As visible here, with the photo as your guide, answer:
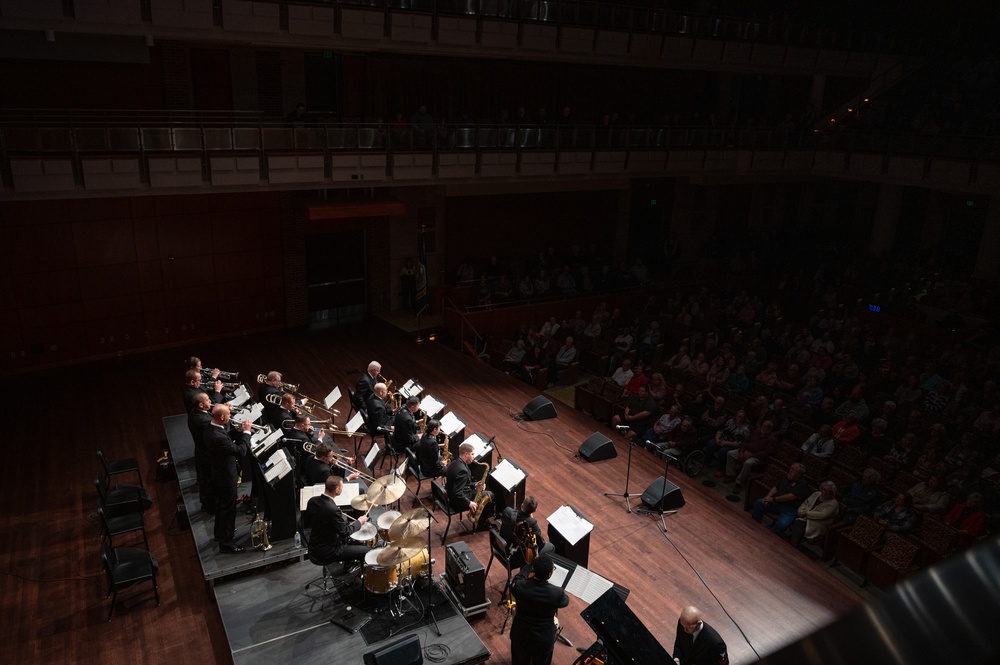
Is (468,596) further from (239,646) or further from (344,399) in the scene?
(344,399)

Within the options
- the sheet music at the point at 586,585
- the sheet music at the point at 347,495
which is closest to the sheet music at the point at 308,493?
the sheet music at the point at 347,495

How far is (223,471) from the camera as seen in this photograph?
8062mm

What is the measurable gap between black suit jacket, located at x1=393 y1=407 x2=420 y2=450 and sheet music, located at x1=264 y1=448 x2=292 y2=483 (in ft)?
6.86

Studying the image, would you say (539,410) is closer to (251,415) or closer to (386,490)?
(251,415)

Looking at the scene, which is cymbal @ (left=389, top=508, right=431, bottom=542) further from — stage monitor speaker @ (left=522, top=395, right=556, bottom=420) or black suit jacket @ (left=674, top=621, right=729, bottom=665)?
stage monitor speaker @ (left=522, top=395, right=556, bottom=420)

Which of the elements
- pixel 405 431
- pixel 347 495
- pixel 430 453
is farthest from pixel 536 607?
pixel 405 431

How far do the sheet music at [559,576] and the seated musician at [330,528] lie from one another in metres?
1.84

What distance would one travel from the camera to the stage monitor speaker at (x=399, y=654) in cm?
631

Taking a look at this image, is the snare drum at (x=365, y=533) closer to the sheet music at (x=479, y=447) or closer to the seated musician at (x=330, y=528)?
the seated musician at (x=330, y=528)

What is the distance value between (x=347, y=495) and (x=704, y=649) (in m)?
3.86

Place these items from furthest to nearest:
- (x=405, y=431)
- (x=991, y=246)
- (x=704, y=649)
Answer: (x=991, y=246) < (x=405, y=431) < (x=704, y=649)

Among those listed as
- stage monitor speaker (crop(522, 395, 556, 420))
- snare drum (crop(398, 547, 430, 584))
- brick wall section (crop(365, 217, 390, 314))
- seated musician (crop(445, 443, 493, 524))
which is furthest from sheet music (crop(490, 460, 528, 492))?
brick wall section (crop(365, 217, 390, 314))

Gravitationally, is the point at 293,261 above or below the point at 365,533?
above

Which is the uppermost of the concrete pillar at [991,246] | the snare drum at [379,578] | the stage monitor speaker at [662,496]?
the concrete pillar at [991,246]
